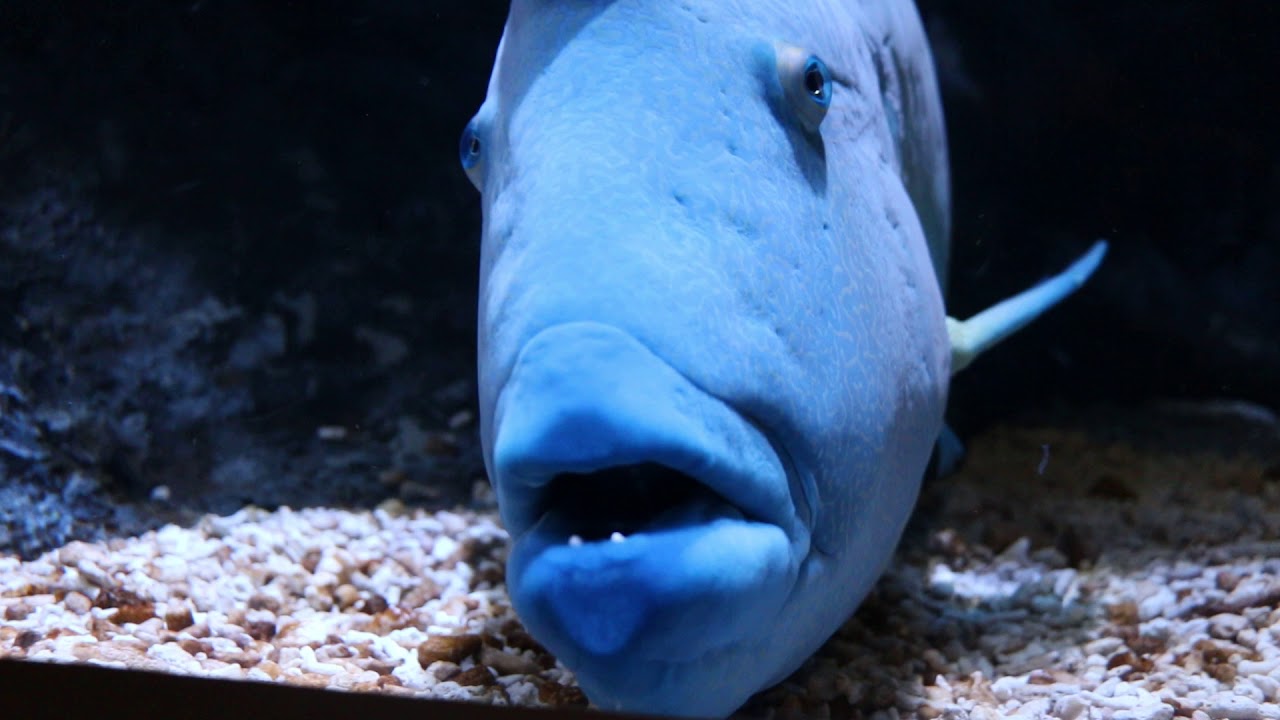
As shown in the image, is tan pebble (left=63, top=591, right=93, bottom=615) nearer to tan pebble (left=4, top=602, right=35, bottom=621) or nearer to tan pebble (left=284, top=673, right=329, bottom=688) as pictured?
tan pebble (left=4, top=602, right=35, bottom=621)

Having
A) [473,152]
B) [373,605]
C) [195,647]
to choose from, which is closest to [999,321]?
[473,152]

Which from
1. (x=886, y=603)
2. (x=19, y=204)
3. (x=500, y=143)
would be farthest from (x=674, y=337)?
(x=19, y=204)

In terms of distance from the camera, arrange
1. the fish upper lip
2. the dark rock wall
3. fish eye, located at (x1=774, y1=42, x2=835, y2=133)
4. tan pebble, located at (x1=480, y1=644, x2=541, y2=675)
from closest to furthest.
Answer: the fish upper lip
fish eye, located at (x1=774, y1=42, x2=835, y2=133)
tan pebble, located at (x1=480, y1=644, x2=541, y2=675)
the dark rock wall

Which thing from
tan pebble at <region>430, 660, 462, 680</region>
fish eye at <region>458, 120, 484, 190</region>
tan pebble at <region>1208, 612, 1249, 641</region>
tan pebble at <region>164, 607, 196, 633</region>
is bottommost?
tan pebble at <region>1208, 612, 1249, 641</region>

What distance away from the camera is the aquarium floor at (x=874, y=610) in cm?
231

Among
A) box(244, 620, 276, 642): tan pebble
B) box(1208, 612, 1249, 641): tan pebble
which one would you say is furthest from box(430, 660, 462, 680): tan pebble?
box(1208, 612, 1249, 641): tan pebble

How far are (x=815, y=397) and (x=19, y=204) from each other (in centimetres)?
306

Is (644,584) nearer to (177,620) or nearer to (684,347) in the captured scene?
(684,347)

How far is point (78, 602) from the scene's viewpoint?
259 cm

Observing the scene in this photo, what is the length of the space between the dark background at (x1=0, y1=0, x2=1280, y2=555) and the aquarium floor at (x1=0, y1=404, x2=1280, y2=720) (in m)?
0.44

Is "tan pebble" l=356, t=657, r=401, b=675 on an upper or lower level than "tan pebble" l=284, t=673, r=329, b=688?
lower

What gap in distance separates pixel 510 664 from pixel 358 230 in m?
2.49

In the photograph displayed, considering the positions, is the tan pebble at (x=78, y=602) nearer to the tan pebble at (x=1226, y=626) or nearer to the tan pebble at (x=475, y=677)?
the tan pebble at (x=475, y=677)

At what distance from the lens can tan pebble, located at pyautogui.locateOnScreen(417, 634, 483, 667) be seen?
2455 millimetres
